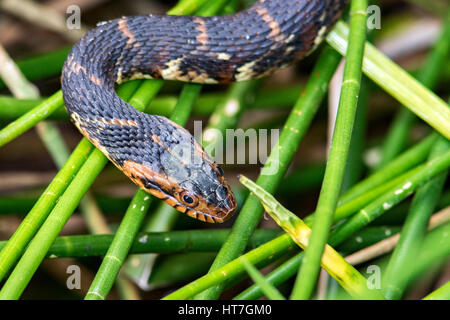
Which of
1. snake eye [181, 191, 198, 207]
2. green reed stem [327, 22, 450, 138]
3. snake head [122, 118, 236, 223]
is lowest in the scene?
snake eye [181, 191, 198, 207]

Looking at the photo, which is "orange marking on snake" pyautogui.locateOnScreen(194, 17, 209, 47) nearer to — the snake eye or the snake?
the snake

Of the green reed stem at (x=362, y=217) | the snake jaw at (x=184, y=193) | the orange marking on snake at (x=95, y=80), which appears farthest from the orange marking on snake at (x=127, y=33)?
the green reed stem at (x=362, y=217)

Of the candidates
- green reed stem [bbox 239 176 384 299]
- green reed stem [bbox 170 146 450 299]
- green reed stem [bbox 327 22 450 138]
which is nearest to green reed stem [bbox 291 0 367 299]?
green reed stem [bbox 239 176 384 299]

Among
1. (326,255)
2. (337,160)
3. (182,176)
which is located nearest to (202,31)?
(182,176)

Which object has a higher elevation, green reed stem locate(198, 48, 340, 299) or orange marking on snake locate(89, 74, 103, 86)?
orange marking on snake locate(89, 74, 103, 86)

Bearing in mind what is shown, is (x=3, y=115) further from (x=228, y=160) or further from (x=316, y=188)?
(x=316, y=188)

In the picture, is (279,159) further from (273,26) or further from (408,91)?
(273,26)

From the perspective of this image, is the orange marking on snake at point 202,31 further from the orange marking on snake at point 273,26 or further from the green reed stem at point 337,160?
the green reed stem at point 337,160
